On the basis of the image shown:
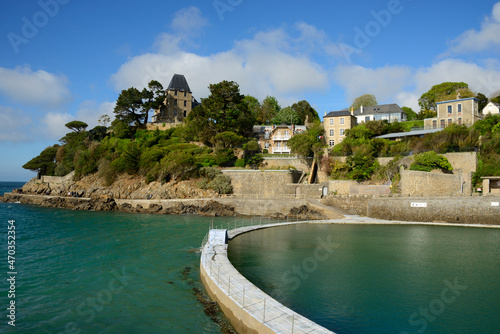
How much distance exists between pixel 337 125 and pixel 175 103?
32.7 meters

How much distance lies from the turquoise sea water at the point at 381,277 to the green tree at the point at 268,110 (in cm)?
4617

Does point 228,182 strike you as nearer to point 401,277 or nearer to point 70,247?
point 70,247

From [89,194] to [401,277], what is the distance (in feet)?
140

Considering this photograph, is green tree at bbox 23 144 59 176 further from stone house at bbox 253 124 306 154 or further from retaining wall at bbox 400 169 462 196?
retaining wall at bbox 400 169 462 196

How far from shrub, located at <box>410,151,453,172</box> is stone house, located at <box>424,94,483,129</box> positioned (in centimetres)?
862

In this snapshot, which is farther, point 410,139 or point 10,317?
point 410,139

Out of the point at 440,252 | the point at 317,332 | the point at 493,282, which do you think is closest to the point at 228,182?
the point at 440,252

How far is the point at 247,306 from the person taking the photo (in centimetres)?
873

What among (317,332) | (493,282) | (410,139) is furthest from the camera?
(410,139)

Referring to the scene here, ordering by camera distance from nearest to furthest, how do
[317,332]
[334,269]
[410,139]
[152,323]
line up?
[317,332], [152,323], [334,269], [410,139]

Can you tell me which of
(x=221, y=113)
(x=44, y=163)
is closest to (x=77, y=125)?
(x=44, y=163)

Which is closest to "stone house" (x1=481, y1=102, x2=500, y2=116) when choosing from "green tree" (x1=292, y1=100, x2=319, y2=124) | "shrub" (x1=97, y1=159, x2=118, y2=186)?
"green tree" (x1=292, y1=100, x2=319, y2=124)

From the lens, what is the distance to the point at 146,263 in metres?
15.5

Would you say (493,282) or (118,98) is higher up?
(118,98)
